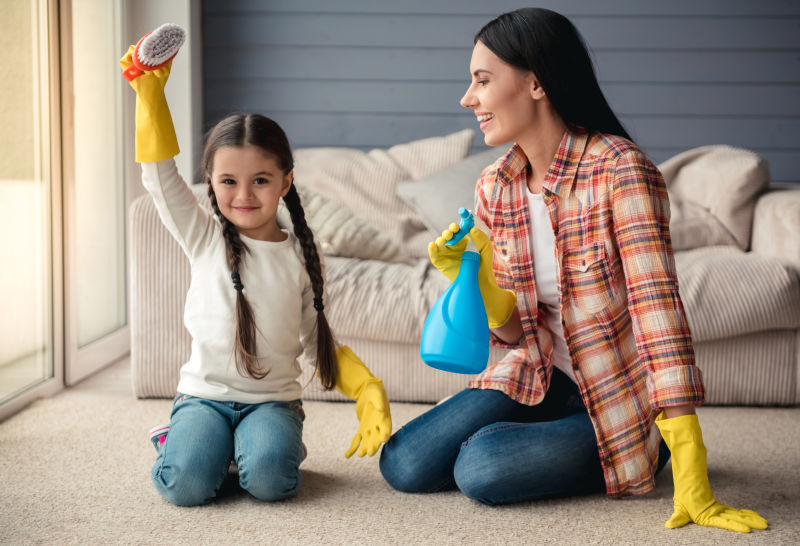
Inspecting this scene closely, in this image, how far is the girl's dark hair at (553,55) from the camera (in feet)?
4.51

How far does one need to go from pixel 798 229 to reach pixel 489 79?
1.30 meters

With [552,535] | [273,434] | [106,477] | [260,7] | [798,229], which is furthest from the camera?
[260,7]

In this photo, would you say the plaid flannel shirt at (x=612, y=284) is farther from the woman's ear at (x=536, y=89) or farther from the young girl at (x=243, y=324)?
the young girl at (x=243, y=324)

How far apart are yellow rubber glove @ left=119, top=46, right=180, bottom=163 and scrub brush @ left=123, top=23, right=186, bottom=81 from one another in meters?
0.02

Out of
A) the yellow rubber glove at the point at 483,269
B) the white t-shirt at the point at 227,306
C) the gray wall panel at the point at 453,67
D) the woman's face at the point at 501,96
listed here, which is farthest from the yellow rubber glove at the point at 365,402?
the gray wall panel at the point at 453,67

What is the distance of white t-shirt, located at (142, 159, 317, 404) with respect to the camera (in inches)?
58.4

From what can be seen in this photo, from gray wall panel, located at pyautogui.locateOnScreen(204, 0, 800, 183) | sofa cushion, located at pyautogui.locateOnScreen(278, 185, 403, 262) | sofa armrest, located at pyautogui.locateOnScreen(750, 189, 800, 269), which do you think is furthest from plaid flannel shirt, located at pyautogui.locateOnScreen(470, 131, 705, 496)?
gray wall panel, located at pyautogui.locateOnScreen(204, 0, 800, 183)

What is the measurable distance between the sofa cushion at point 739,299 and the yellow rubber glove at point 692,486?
84cm

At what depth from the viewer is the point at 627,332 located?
1.45 meters

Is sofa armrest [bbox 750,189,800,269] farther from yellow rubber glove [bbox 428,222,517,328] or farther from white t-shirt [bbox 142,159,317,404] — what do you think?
white t-shirt [bbox 142,159,317,404]

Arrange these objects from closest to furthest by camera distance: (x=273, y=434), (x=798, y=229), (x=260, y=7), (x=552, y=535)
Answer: (x=552, y=535)
(x=273, y=434)
(x=798, y=229)
(x=260, y=7)

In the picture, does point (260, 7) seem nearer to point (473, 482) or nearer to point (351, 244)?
point (351, 244)

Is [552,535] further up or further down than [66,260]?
further down

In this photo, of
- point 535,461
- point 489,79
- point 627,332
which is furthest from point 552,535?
point 489,79
